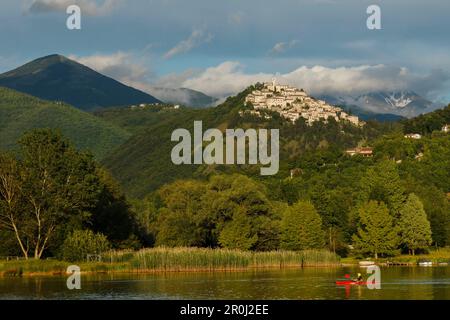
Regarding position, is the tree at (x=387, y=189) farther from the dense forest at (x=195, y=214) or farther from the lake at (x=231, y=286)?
the lake at (x=231, y=286)

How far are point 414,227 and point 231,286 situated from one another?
4515 centimetres

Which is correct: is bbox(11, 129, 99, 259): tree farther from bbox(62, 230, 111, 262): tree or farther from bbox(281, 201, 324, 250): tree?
bbox(281, 201, 324, 250): tree

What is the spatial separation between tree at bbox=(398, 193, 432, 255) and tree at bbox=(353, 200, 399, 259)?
1.94 m

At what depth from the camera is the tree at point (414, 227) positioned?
9825 cm

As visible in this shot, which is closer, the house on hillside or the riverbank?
the riverbank

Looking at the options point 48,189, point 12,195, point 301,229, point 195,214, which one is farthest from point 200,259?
point 12,195

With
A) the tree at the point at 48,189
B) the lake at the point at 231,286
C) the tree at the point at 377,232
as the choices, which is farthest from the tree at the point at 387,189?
the tree at the point at 48,189

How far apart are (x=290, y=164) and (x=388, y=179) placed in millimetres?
79214

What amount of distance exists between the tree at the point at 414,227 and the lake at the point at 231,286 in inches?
884

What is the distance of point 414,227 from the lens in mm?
98438

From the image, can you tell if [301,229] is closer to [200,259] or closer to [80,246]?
[200,259]

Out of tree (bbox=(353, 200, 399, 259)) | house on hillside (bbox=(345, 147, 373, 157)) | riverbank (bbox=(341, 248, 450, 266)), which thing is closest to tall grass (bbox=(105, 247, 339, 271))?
riverbank (bbox=(341, 248, 450, 266))

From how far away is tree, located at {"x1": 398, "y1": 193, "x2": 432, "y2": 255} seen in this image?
98.2 meters

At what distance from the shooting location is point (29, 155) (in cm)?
8162
